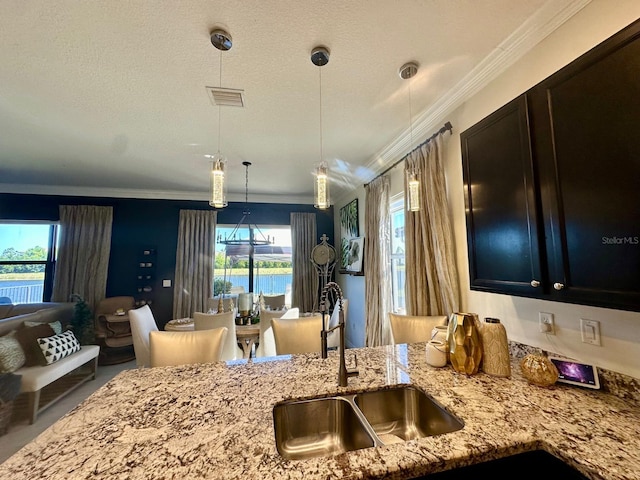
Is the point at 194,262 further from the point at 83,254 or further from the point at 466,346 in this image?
the point at 466,346

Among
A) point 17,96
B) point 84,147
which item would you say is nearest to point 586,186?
point 17,96

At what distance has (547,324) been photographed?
4.83 feet

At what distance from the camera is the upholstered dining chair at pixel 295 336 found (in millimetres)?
1988

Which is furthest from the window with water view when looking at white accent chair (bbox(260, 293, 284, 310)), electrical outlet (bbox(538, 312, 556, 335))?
electrical outlet (bbox(538, 312, 556, 335))

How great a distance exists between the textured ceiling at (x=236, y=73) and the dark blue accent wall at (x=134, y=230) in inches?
55.9

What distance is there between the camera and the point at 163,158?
3.38 m

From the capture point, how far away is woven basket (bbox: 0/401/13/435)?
240 cm

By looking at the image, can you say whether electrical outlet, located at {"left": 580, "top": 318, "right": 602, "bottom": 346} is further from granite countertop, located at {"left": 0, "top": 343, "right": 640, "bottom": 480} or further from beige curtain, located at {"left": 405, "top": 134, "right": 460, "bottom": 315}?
beige curtain, located at {"left": 405, "top": 134, "right": 460, "bottom": 315}

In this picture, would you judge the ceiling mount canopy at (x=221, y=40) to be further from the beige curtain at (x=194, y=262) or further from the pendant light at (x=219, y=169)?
the beige curtain at (x=194, y=262)

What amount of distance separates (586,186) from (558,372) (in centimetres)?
85

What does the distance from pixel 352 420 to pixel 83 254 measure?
5226 millimetres

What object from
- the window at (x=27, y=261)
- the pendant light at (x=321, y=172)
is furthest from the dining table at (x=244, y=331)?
the window at (x=27, y=261)

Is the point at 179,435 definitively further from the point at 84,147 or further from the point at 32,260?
the point at 32,260

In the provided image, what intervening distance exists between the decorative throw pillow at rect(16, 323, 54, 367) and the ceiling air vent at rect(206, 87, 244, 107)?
3.05 meters
